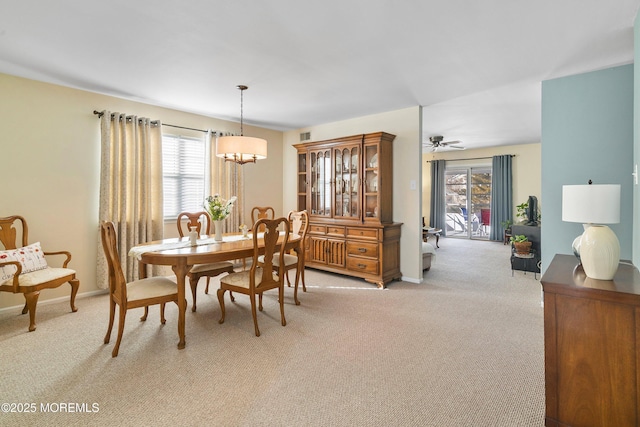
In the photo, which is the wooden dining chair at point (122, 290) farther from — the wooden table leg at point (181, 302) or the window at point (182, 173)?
the window at point (182, 173)

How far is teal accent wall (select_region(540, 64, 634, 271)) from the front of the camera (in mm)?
2951

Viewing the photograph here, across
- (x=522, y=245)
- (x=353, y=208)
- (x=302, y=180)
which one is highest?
(x=302, y=180)

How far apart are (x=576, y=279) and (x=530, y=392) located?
81 centimetres

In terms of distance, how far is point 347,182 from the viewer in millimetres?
4734

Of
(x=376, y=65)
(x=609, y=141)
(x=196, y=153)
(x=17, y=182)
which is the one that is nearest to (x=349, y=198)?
(x=376, y=65)

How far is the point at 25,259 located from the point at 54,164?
3.67 ft

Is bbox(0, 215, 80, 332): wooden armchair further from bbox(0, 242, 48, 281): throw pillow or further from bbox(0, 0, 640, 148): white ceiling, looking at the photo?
bbox(0, 0, 640, 148): white ceiling

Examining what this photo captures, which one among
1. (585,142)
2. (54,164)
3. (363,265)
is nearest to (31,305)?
(54,164)

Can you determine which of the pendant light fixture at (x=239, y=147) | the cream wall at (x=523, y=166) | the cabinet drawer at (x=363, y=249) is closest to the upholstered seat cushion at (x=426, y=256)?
the cabinet drawer at (x=363, y=249)

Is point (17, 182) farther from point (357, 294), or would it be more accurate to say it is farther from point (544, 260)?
point (544, 260)

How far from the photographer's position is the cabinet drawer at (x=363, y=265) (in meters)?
4.25

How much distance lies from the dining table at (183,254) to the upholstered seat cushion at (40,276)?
0.86 metres

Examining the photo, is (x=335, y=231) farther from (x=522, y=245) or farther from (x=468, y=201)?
(x=468, y=201)

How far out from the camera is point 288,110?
4582 mm
